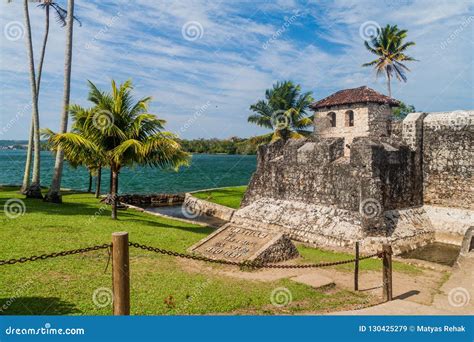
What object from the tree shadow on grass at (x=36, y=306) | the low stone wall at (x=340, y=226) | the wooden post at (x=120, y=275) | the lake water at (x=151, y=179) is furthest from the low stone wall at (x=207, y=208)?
the wooden post at (x=120, y=275)

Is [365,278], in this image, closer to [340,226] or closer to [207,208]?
[340,226]

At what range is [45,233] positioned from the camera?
38.9 ft

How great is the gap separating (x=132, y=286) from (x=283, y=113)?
86.1 feet

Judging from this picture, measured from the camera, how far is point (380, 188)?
Answer: 14.8 meters

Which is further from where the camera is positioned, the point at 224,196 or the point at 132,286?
the point at 224,196

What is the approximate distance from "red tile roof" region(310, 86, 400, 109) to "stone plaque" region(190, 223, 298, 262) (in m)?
21.0

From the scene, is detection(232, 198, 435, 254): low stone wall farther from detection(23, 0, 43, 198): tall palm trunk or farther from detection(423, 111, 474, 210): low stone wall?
detection(23, 0, 43, 198): tall palm trunk

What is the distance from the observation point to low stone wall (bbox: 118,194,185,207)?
30375 millimetres

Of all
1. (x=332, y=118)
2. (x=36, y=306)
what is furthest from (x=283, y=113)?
(x=36, y=306)

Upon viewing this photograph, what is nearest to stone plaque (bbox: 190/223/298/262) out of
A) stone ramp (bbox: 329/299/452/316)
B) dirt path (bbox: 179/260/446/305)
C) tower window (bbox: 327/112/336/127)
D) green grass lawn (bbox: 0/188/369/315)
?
dirt path (bbox: 179/260/446/305)

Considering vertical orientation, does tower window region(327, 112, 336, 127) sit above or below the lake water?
above

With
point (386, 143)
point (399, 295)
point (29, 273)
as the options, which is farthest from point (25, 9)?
point (399, 295)

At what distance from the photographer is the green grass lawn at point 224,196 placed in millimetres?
25766

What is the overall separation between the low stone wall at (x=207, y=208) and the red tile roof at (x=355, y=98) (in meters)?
13.3
